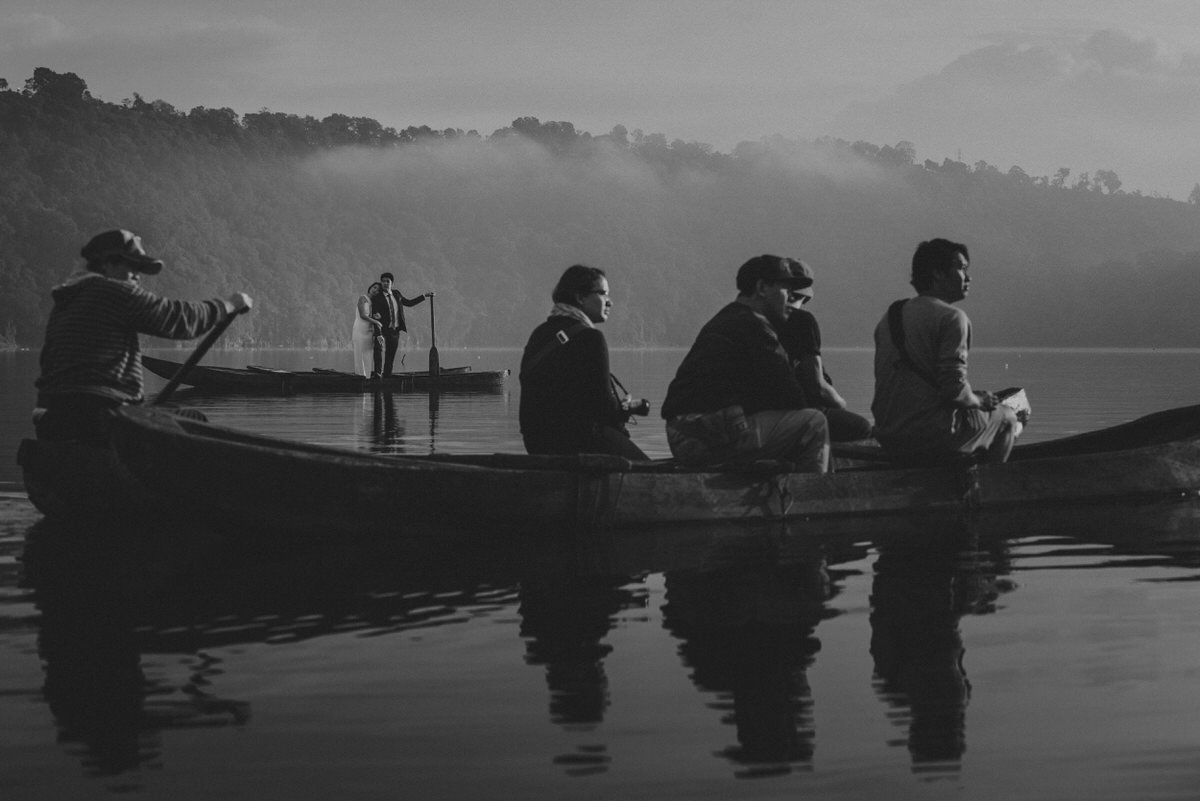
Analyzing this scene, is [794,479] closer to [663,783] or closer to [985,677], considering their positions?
[985,677]

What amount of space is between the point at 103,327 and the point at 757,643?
435cm

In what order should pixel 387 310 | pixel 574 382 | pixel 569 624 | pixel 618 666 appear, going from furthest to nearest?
pixel 387 310 < pixel 574 382 < pixel 569 624 < pixel 618 666

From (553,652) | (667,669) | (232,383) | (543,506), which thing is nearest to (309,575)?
(543,506)

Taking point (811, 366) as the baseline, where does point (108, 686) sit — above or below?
below

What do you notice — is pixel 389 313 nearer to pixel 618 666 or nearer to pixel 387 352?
pixel 387 352

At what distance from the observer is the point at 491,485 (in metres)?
9.00

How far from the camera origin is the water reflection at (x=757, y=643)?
197 inches

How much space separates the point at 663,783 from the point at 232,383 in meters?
26.0

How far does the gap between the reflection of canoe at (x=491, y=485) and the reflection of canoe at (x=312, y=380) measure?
18062 millimetres

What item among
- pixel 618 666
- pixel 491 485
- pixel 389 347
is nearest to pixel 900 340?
pixel 491 485

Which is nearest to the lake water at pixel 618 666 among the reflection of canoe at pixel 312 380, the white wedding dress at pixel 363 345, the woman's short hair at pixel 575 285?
the woman's short hair at pixel 575 285

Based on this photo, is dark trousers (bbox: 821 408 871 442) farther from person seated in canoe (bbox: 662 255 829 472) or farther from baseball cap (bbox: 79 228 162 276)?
baseball cap (bbox: 79 228 162 276)

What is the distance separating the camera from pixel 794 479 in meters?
9.77

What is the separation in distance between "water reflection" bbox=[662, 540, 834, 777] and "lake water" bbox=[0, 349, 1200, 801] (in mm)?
19
